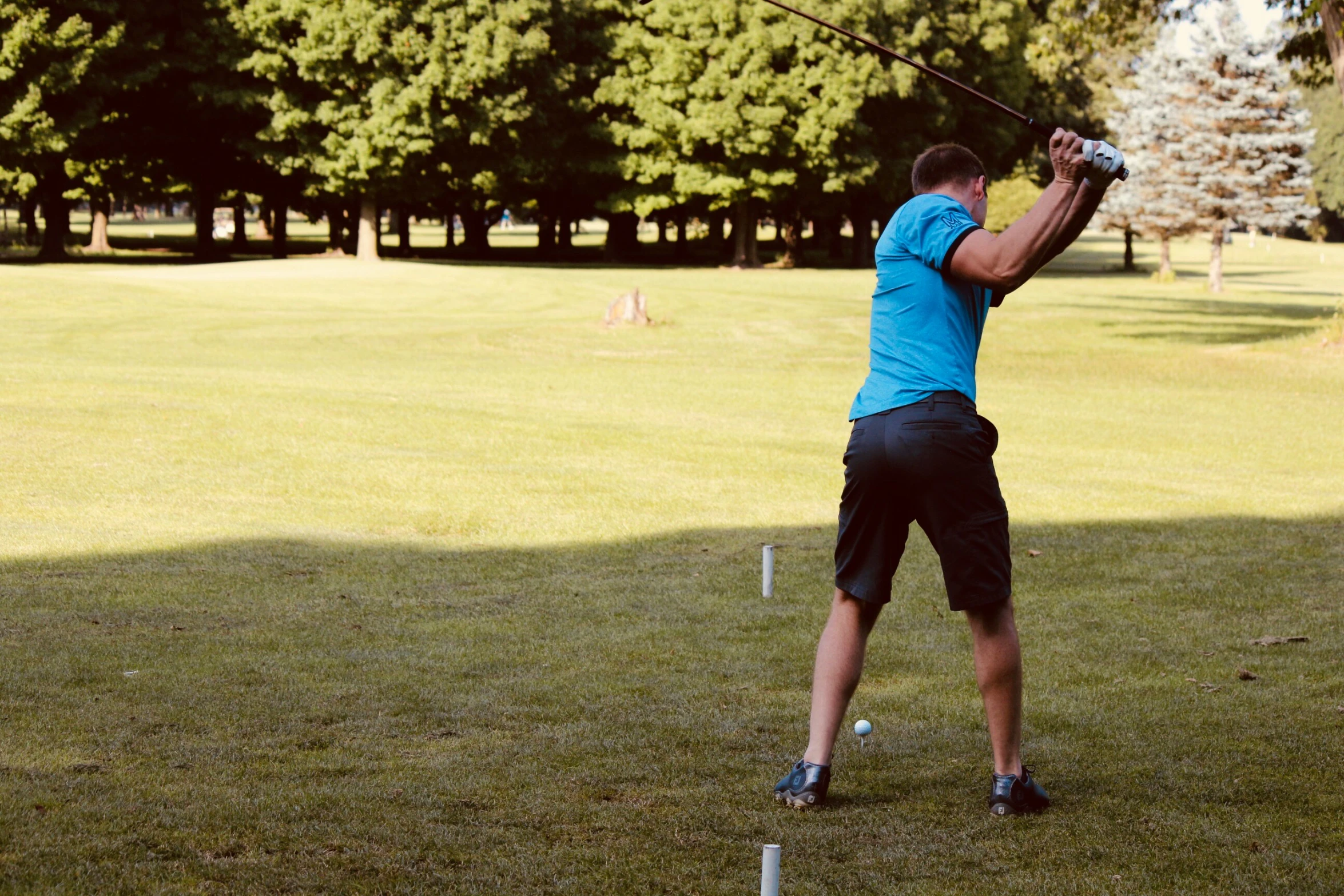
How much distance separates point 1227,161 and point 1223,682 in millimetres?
49878

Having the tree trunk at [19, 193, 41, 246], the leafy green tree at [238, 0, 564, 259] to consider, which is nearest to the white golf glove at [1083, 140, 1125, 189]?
the leafy green tree at [238, 0, 564, 259]

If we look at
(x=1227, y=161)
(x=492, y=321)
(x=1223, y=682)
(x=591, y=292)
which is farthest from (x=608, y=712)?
(x=1227, y=161)

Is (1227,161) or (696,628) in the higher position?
(1227,161)

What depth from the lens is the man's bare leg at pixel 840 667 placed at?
191 inches

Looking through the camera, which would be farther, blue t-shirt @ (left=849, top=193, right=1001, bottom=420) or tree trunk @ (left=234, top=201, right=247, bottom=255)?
tree trunk @ (left=234, top=201, right=247, bottom=255)

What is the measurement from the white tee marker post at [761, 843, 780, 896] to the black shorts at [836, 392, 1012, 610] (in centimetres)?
137

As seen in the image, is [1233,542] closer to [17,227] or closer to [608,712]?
[608,712]

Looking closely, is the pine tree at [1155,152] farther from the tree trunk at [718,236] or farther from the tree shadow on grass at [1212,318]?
the tree trunk at [718,236]

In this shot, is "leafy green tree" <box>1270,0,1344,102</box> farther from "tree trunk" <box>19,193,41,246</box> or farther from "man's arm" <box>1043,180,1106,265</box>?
"tree trunk" <box>19,193,41,246</box>

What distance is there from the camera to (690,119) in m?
57.3

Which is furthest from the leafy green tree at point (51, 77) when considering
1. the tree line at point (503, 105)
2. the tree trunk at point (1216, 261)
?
the tree trunk at point (1216, 261)

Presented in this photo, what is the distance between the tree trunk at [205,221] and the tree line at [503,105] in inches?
5.6

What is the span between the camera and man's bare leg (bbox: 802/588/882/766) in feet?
15.9

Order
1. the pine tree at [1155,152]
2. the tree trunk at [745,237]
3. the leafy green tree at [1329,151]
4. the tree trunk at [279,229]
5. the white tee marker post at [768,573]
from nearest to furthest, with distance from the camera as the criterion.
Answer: the white tee marker post at [768,573] < the pine tree at [1155,152] < the tree trunk at [279,229] < the tree trunk at [745,237] < the leafy green tree at [1329,151]
